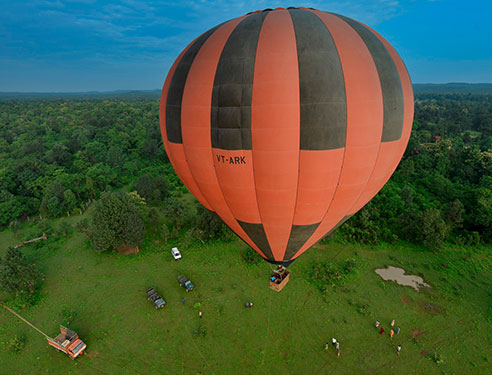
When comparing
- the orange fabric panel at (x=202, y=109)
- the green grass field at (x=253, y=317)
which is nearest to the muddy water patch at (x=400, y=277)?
the green grass field at (x=253, y=317)

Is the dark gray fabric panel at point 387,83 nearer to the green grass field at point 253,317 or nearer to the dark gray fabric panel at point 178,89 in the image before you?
the dark gray fabric panel at point 178,89

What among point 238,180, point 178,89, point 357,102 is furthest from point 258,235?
point 178,89

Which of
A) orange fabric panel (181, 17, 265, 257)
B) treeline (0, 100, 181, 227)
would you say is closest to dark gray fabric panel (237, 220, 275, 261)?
orange fabric panel (181, 17, 265, 257)

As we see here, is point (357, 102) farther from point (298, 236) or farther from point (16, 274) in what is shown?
point (16, 274)

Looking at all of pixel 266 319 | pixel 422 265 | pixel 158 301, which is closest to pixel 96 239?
pixel 158 301

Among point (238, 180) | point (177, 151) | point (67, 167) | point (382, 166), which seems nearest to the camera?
point (238, 180)

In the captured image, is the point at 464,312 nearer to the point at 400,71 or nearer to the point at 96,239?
the point at 400,71

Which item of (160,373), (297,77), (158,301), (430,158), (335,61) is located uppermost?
(335,61)
